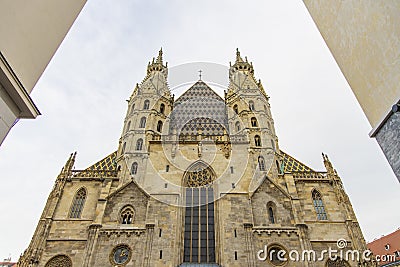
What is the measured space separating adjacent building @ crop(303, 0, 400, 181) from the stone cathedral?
1344 centimetres

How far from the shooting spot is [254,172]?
18734 millimetres

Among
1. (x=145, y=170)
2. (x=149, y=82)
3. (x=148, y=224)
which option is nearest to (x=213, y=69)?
(x=149, y=82)

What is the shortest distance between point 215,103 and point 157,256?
16.0 m

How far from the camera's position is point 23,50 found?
2.94 m

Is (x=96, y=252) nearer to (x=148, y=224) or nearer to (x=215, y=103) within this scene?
(x=148, y=224)

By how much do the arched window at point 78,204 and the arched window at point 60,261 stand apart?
8.51 feet

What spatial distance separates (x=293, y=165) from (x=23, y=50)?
2176 cm

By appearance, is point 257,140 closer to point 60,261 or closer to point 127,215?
point 127,215

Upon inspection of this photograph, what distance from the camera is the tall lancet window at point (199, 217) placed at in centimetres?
1570

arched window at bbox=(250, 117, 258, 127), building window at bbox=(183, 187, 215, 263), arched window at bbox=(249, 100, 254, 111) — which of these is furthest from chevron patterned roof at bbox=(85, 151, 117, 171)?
arched window at bbox=(249, 100, 254, 111)

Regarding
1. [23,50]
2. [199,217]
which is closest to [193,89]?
[199,217]

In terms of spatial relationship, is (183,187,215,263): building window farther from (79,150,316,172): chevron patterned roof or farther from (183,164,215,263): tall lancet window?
(79,150,316,172): chevron patterned roof

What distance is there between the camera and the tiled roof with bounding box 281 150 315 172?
21.4 meters

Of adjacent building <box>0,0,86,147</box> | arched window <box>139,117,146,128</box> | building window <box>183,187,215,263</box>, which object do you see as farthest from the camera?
arched window <box>139,117,146,128</box>
